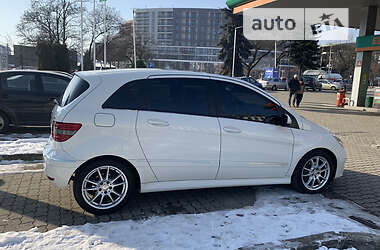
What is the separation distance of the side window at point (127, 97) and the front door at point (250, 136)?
107 cm

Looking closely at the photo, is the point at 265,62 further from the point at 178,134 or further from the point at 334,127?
the point at 178,134

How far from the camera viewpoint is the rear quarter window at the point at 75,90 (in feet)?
12.4

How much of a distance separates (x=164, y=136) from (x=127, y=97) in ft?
2.16

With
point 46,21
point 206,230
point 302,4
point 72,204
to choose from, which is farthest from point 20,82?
point 46,21

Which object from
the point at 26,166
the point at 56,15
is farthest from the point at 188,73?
the point at 56,15

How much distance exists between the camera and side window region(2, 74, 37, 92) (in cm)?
786

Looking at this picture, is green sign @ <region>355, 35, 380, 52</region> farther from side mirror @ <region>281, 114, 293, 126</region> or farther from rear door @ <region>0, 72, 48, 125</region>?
rear door @ <region>0, 72, 48, 125</region>

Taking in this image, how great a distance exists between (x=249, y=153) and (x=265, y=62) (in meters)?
93.8

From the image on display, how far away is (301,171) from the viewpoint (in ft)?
15.2

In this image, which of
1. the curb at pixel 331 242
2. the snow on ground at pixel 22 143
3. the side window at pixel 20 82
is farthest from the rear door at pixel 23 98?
the curb at pixel 331 242

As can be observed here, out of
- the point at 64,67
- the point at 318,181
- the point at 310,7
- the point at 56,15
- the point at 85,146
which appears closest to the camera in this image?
the point at 85,146

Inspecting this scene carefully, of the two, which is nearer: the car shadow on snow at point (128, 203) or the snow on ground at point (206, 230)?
the snow on ground at point (206, 230)

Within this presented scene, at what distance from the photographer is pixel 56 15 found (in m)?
44.2

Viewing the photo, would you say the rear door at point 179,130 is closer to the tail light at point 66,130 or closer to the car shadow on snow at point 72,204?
the car shadow on snow at point 72,204
